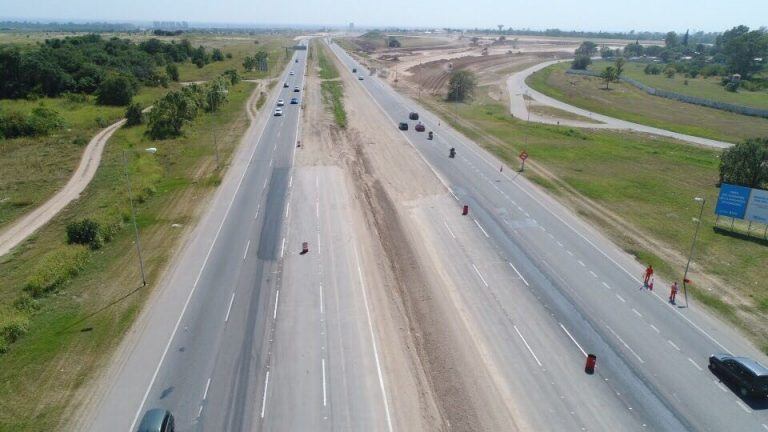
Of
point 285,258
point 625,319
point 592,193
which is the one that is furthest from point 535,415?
point 592,193

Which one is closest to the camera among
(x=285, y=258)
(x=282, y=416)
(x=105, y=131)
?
(x=282, y=416)

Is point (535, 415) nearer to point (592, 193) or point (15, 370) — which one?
point (15, 370)

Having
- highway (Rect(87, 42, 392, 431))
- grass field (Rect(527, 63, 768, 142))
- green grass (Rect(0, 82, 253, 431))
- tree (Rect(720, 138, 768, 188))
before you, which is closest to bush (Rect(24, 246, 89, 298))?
green grass (Rect(0, 82, 253, 431))

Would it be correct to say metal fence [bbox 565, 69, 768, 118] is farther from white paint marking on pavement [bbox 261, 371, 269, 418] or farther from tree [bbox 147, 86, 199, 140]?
white paint marking on pavement [bbox 261, 371, 269, 418]

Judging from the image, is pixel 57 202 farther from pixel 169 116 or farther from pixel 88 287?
pixel 169 116

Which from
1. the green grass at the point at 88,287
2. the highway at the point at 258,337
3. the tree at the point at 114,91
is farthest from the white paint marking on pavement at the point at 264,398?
the tree at the point at 114,91

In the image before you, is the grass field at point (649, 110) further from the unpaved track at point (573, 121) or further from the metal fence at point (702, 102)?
the unpaved track at point (573, 121)
